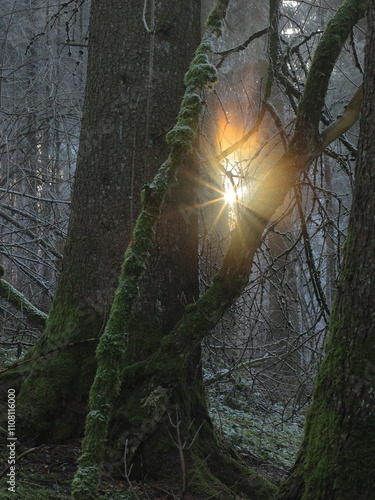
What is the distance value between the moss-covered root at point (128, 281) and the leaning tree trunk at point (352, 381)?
0.87 m

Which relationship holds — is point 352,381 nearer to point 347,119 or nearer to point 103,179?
point 347,119

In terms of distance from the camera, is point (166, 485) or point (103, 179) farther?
point (103, 179)

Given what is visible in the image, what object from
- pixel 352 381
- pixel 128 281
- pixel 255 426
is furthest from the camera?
pixel 255 426

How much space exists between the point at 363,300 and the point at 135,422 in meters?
1.61

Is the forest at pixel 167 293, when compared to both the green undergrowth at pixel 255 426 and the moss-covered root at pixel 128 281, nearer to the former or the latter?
the moss-covered root at pixel 128 281

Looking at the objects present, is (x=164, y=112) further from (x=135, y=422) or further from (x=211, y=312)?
(x=135, y=422)

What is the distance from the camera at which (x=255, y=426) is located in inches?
263

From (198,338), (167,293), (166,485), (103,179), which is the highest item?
(103,179)

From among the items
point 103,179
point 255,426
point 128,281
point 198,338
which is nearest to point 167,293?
point 198,338

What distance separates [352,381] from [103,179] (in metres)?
2.34

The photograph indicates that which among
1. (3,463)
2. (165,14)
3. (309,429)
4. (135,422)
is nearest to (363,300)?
(309,429)

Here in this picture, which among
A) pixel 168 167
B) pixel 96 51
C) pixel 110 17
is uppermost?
pixel 110 17

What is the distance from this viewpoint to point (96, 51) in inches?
160

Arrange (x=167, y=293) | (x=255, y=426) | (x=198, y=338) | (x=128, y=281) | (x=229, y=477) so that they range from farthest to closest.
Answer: (x=255, y=426) → (x=167, y=293) → (x=229, y=477) → (x=198, y=338) → (x=128, y=281)
